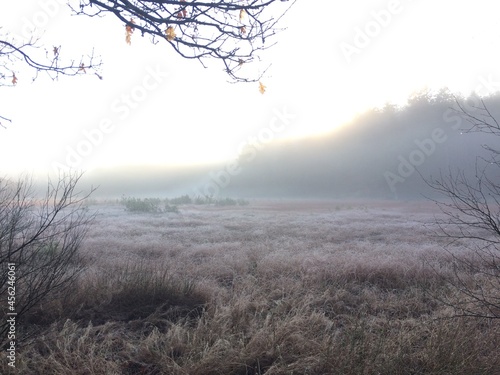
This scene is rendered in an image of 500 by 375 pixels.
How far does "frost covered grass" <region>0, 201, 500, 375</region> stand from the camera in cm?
247

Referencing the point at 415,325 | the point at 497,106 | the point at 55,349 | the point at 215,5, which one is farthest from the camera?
the point at 497,106

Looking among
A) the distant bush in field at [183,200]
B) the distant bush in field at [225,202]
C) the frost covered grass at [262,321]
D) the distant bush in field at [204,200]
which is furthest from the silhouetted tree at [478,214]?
the distant bush in field at [183,200]

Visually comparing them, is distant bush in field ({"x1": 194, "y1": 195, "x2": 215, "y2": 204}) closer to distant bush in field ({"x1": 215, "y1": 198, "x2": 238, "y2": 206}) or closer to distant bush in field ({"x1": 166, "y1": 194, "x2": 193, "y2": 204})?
distant bush in field ({"x1": 166, "y1": 194, "x2": 193, "y2": 204})

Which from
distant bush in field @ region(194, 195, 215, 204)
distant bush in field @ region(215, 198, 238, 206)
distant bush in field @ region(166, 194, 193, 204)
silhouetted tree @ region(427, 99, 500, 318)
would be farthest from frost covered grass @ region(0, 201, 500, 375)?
distant bush in field @ region(166, 194, 193, 204)

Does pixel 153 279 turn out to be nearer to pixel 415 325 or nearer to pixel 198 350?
pixel 198 350

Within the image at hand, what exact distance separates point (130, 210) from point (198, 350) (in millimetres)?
16836

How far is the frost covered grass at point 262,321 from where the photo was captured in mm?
2473

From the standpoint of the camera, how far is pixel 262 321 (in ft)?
10.6

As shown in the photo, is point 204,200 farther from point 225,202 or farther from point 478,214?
point 478,214

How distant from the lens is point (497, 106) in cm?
2334

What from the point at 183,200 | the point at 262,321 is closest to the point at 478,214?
the point at 262,321

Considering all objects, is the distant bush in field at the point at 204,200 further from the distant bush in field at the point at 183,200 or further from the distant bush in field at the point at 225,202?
the distant bush in field at the point at 225,202

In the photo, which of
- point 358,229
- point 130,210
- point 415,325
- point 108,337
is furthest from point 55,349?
point 130,210

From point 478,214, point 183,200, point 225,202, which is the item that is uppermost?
point 478,214
